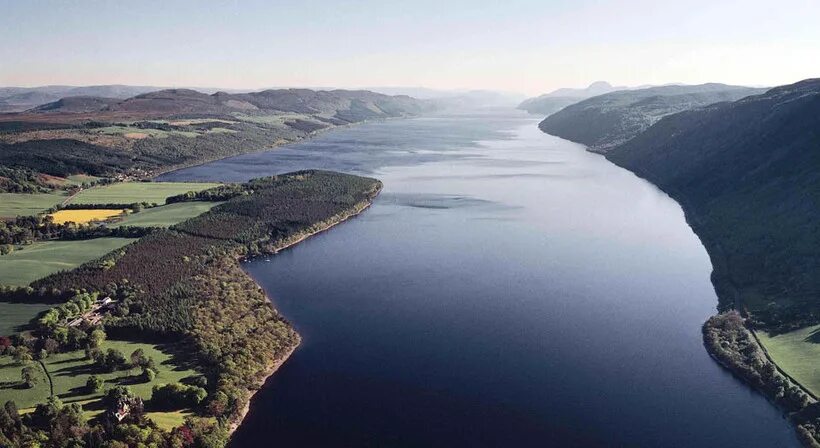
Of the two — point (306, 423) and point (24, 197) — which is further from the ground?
point (24, 197)

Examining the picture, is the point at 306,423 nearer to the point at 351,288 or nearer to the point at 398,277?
the point at 351,288

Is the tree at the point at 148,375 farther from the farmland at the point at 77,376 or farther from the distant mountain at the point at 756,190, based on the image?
the distant mountain at the point at 756,190

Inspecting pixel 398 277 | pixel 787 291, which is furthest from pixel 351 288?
pixel 787 291

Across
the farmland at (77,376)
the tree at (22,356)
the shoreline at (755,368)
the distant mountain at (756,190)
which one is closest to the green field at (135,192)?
the tree at (22,356)

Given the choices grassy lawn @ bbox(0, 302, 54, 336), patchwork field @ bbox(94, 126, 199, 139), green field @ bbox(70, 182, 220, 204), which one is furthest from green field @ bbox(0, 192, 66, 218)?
patchwork field @ bbox(94, 126, 199, 139)

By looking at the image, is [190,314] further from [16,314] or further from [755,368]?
[755,368]

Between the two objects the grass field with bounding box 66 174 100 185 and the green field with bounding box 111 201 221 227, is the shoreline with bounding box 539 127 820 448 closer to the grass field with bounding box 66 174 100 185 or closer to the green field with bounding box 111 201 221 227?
the green field with bounding box 111 201 221 227
